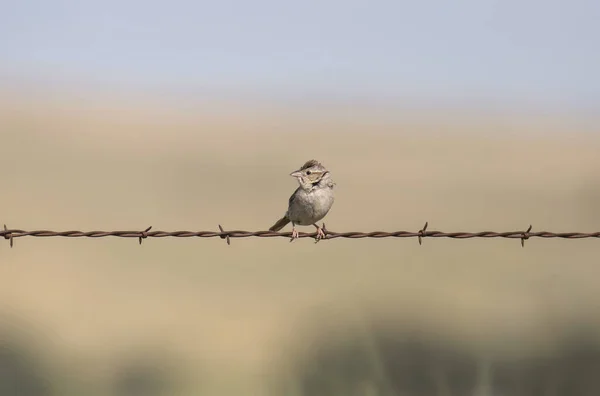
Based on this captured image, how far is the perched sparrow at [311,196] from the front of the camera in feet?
29.9

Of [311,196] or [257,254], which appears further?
[257,254]

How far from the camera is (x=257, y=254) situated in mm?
26953

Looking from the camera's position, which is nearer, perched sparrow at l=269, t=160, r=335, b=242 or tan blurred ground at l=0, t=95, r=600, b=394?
perched sparrow at l=269, t=160, r=335, b=242

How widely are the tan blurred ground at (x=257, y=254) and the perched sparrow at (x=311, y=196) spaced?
14.4ft

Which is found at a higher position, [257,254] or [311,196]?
[257,254]

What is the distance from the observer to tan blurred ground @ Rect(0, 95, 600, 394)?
17.2m

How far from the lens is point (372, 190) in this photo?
48.9 meters

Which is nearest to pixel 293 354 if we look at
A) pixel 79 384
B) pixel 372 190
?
pixel 79 384

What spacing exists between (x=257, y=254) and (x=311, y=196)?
17.9 meters

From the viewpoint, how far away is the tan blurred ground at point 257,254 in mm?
17188

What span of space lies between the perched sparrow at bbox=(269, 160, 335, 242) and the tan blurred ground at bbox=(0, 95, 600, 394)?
439cm

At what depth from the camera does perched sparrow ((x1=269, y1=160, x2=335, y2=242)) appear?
9125mm

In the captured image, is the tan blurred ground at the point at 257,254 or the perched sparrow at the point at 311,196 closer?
the perched sparrow at the point at 311,196

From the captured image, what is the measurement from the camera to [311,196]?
9148 millimetres
